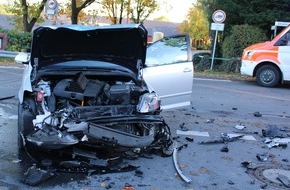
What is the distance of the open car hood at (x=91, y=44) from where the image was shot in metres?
5.55

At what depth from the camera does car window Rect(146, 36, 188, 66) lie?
7121 millimetres

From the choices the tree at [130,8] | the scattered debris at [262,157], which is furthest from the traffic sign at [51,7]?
the tree at [130,8]

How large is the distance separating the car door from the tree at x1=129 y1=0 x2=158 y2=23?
24.7 meters

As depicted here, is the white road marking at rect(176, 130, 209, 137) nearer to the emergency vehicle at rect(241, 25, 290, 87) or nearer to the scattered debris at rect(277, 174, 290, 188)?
the scattered debris at rect(277, 174, 290, 188)

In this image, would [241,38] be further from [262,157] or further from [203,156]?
[203,156]

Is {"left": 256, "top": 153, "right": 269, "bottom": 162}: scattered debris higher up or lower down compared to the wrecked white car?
lower down

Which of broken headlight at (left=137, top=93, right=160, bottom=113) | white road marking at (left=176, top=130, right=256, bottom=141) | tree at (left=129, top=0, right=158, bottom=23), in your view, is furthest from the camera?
tree at (left=129, top=0, right=158, bottom=23)

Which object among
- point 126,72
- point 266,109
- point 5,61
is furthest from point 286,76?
point 5,61

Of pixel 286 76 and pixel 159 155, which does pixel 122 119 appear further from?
pixel 286 76

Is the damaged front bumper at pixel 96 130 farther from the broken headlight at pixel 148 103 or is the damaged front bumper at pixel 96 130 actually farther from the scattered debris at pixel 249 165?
the scattered debris at pixel 249 165

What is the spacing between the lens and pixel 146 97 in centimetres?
513

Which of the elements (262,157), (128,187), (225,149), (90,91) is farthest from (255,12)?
(128,187)

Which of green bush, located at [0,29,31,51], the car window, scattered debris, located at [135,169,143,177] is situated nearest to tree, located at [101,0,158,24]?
green bush, located at [0,29,31,51]

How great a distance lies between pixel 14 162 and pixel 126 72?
1.97 m
